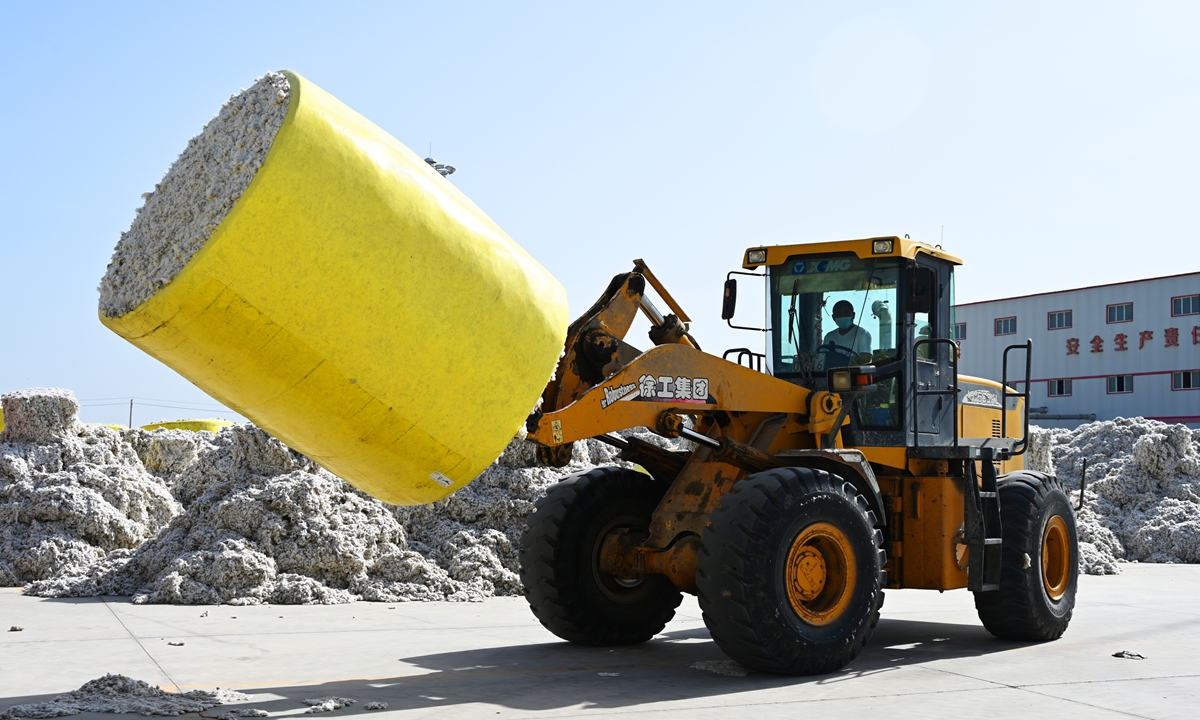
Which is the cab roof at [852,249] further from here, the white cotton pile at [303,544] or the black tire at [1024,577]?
the white cotton pile at [303,544]

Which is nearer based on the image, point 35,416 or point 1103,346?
point 35,416

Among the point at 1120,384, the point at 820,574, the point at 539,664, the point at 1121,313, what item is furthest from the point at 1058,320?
the point at 539,664

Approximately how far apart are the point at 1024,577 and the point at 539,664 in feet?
12.6

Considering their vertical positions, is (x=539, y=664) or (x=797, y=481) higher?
(x=797, y=481)

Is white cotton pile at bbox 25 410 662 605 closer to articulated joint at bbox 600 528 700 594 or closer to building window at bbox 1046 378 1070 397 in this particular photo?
articulated joint at bbox 600 528 700 594

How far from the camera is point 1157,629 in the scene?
9453mm

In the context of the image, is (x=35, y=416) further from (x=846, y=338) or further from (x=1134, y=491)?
(x=1134, y=491)

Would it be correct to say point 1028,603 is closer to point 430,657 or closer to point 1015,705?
point 1015,705

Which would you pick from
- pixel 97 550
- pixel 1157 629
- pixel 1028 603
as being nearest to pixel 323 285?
pixel 1028 603

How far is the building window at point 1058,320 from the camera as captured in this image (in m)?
42.6

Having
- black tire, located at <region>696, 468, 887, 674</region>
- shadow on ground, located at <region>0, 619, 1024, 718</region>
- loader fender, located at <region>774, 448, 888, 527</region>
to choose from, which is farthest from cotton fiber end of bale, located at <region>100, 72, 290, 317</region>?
loader fender, located at <region>774, 448, 888, 527</region>

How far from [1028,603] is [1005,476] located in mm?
1083

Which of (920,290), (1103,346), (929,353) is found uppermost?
(1103,346)

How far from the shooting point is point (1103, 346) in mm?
41312
